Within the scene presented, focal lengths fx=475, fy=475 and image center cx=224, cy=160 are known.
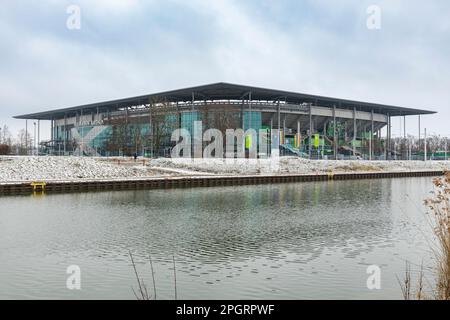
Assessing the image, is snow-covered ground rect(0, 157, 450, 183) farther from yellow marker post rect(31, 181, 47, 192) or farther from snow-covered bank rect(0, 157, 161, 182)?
yellow marker post rect(31, 181, 47, 192)

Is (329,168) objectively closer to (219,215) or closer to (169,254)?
(219,215)

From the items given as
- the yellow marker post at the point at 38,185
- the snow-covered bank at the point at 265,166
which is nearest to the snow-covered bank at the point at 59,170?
the yellow marker post at the point at 38,185

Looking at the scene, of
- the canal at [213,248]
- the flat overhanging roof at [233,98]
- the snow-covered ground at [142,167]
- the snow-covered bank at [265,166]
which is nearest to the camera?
the canal at [213,248]

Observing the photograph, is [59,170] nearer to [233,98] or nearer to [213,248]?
[213,248]

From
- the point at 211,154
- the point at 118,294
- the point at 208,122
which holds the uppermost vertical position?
the point at 208,122

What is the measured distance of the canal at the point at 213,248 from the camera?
476 inches

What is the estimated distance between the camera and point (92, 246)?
17.2 metres

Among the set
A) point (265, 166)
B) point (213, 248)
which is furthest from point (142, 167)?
point (213, 248)

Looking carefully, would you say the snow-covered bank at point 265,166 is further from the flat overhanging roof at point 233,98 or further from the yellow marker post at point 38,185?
the yellow marker post at point 38,185

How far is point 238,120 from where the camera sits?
95.6 meters

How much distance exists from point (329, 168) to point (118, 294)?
217ft

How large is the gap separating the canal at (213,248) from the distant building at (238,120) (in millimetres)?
50517

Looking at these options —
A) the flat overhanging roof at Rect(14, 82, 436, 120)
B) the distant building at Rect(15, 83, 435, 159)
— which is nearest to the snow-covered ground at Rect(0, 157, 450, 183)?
the distant building at Rect(15, 83, 435, 159)
